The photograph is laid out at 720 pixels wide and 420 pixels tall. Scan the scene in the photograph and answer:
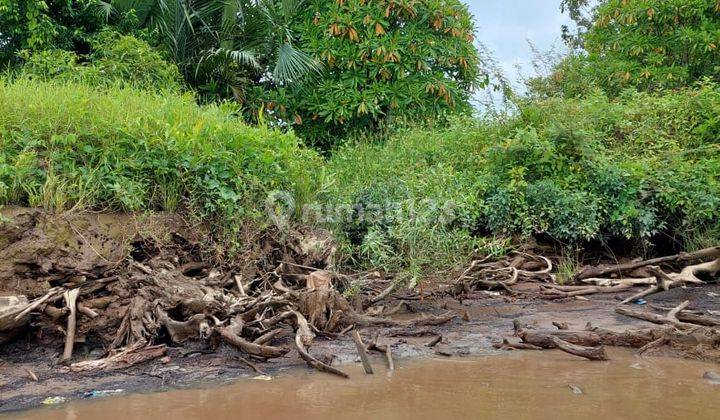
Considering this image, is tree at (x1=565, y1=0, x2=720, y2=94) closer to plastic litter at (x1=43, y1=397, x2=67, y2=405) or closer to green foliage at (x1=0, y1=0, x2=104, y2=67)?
green foliage at (x1=0, y1=0, x2=104, y2=67)

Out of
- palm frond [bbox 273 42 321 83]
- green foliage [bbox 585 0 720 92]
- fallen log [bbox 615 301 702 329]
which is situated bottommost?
fallen log [bbox 615 301 702 329]

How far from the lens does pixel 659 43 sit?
1280 centimetres

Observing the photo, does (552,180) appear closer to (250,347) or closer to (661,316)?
(661,316)

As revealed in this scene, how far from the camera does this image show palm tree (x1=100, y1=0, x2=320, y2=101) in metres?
11.4

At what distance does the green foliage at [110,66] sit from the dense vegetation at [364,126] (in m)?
0.04

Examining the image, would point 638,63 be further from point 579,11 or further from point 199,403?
point 199,403

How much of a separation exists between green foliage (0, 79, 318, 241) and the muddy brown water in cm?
223

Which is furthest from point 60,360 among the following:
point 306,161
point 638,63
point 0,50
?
point 638,63

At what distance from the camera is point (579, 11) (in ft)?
70.8

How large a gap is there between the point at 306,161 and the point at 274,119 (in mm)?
4808

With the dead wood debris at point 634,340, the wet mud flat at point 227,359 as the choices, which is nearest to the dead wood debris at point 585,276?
the wet mud flat at point 227,359

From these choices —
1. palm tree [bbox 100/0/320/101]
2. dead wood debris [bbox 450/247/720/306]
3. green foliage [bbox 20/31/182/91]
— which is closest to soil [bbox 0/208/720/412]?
dead wood debris [bbox 450/247/720/306]

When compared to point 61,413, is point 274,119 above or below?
above

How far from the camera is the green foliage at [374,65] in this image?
11789 millimetres
